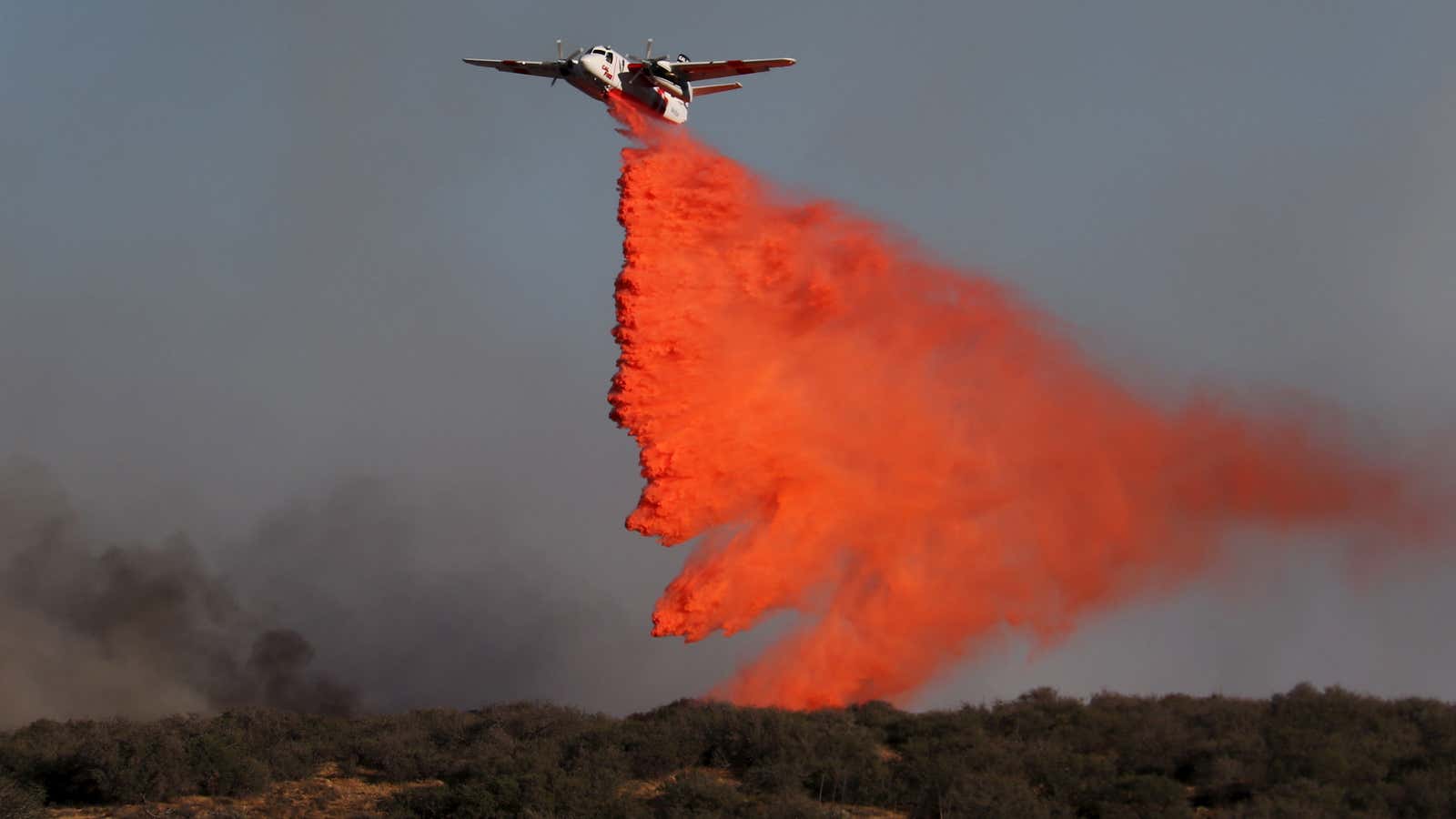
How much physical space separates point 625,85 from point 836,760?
84.2ft

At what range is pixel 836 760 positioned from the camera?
3062cm

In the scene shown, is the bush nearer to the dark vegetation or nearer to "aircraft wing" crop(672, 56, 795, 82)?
the dark vegetation

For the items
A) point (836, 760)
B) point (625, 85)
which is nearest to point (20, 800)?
point (836, 760)

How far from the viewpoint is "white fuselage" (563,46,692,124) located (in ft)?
154

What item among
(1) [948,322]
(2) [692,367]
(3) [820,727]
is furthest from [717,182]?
(3) [820,727]

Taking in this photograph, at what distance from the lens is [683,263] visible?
42156 millimetres

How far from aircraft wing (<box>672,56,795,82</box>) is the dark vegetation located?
A: 22048mm

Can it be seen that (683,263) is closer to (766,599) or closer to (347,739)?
(766,599)

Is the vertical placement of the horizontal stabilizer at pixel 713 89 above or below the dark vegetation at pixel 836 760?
above

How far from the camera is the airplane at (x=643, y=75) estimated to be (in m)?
47.0

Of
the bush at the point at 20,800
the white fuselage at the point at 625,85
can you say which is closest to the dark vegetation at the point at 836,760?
the bush at the point at 20,800

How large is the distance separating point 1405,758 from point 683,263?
2270cm

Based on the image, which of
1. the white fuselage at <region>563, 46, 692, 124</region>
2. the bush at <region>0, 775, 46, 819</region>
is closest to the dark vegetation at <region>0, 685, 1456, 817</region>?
the bush at <region>0, 775, 46, 819</region>

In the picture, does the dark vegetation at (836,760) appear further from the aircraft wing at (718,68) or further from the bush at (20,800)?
the aircraft wing at (718,68)
